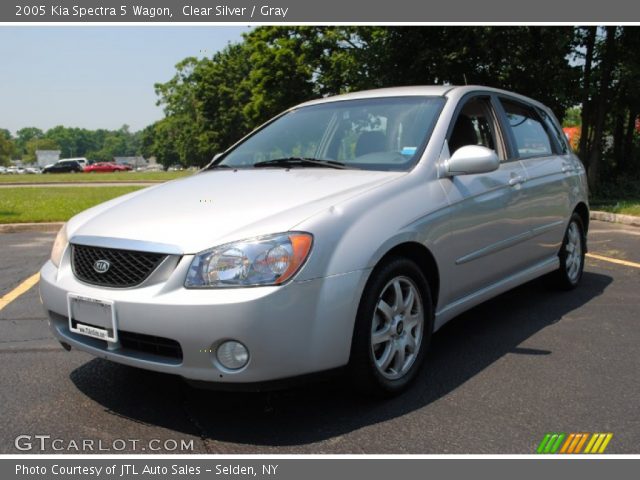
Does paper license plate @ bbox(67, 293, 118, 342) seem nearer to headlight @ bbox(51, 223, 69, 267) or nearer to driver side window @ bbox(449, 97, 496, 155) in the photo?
headlight @ bbox(51, 223, 69, 267)

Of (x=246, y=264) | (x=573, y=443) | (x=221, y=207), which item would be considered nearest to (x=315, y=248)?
(x=246, y=264)

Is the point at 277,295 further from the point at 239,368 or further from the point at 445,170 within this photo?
the point at 445,170

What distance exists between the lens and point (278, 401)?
10.1 ft

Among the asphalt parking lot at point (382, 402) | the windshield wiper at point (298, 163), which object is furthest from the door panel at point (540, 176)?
the windshield wiper at point (298, 163)

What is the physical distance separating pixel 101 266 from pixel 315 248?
3.26 feet

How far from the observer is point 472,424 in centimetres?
280

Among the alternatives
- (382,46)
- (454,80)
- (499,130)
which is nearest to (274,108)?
(382,46)

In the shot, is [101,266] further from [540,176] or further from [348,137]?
[540,176]

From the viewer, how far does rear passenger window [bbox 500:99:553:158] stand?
4496 millimetres

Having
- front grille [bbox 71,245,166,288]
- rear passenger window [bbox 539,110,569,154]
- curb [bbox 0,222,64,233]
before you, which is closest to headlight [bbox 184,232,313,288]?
front grille [bbox 71,245,166,288]

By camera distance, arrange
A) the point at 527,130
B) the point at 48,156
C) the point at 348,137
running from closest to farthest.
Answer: the point at 348,137
the point at 527,130
the point at 48,156

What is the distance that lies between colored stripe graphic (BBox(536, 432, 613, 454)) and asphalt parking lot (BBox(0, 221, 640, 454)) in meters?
0.04

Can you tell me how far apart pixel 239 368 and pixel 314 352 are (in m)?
0.32

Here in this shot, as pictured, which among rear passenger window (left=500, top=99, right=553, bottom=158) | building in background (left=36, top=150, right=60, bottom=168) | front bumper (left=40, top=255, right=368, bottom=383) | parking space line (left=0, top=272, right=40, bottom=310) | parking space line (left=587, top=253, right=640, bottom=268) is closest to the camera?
front bumper (left=40, top=255, right=368, bottom=383)
